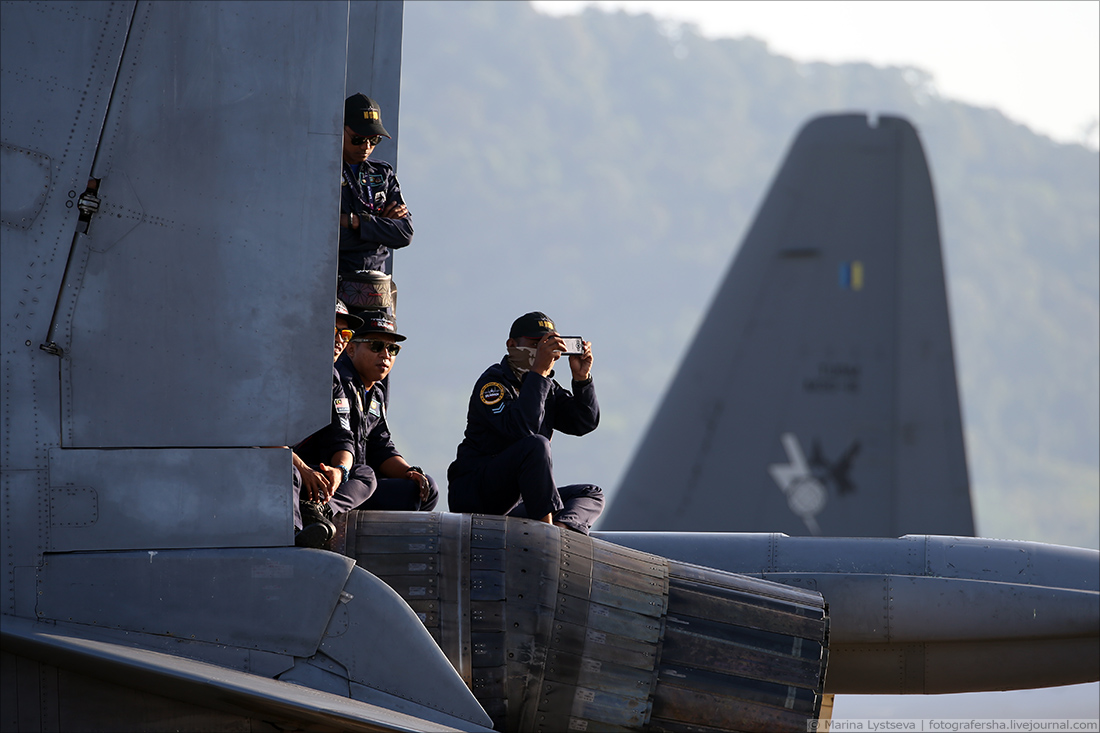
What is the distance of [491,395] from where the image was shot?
16.6 ft

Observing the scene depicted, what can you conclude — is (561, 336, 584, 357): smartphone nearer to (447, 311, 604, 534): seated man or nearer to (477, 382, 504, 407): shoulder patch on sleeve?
(447, 311, 604, 534): seated man

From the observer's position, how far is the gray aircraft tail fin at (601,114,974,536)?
11.5 m

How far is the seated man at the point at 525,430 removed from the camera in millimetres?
4773

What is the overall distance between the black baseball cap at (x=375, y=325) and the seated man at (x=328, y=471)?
6 centimetres

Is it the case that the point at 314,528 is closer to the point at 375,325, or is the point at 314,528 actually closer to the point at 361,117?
the point at 375,325

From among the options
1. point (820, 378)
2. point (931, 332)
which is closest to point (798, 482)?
point (820, 378)

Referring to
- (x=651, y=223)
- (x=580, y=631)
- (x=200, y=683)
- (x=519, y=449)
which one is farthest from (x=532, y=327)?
(x=651, y=223)

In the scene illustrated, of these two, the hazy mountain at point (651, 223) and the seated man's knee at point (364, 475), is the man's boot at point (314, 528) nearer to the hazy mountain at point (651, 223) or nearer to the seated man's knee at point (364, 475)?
the seated man's knee at point (364, 475)

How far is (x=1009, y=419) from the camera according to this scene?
93.4m

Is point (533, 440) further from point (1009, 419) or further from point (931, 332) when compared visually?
point (1009, 419)

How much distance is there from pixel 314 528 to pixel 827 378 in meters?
8.66

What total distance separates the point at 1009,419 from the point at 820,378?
8964cm

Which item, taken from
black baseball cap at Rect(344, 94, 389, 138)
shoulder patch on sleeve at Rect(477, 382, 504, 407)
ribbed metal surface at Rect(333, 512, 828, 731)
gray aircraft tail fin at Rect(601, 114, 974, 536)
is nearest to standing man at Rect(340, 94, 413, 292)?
black baseball cap at Rect(344, 94, 389, 138)

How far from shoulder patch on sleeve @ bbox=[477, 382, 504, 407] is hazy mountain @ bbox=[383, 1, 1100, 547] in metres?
73.5
